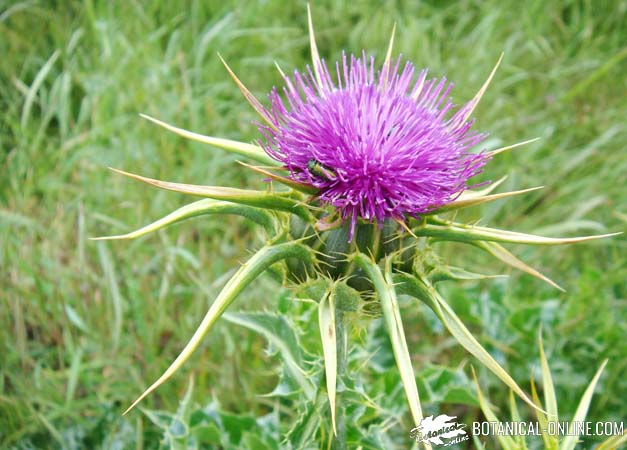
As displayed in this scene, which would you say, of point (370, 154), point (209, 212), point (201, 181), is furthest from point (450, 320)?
point (201, 181)

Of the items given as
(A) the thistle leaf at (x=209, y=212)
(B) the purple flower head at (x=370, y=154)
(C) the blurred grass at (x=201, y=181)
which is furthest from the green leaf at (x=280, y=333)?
(B) the purple flower head at (x=370, y=154)

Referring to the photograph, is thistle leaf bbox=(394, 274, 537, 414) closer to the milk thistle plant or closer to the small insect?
the milk thistle plant

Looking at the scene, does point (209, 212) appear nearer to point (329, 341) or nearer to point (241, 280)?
A: point (241, 280)

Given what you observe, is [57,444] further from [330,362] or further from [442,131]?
[442,131]

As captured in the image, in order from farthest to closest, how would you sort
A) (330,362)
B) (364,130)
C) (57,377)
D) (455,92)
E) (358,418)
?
(455,92), (57,377), (358,418), (364,130), (330,362)

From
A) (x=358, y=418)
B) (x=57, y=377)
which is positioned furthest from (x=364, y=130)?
(x=57, y=377)

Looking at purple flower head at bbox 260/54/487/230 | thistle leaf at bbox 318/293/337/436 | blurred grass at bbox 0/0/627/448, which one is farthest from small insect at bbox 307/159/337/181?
blurred grass at bbox 0/0/627/448
